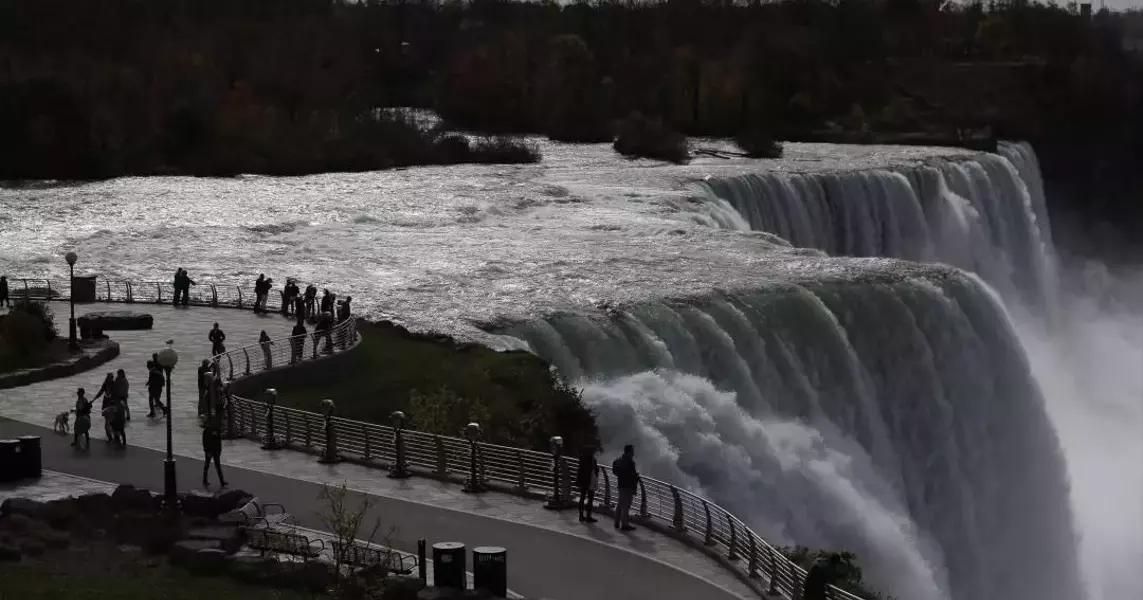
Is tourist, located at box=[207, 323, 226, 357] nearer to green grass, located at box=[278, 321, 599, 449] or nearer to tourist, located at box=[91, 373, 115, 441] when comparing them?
green grass, located at box=[278, 321, 599, 449]

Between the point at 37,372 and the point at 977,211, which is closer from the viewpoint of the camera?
the point at 37,372

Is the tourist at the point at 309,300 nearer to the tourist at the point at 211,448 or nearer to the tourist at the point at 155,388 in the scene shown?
the tourist at the point at 155,388

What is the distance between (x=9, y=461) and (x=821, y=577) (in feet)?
36.6

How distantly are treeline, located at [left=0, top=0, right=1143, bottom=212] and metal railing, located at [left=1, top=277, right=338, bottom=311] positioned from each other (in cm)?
3177

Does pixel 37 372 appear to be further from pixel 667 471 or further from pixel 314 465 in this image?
pixel 667 471

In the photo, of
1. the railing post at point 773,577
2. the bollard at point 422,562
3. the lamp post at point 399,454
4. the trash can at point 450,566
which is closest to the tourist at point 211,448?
the lamp post at point 399,454

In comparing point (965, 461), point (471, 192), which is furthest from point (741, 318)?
point (471, 192)

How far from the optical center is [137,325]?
111 ft

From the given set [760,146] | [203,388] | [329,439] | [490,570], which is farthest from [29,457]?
[760,146]

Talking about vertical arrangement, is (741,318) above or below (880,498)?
above

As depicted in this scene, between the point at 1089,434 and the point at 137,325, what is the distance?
24096 mm

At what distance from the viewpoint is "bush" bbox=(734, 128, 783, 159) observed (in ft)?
249

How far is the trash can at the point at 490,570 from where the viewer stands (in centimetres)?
1627

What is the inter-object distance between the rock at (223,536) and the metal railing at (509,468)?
423 centimetres
